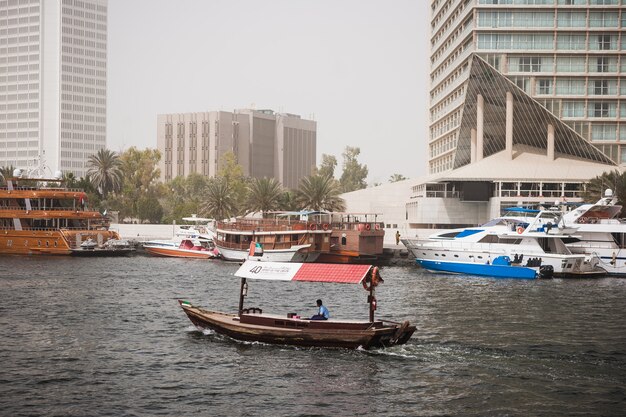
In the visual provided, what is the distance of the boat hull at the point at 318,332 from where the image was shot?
3619cm

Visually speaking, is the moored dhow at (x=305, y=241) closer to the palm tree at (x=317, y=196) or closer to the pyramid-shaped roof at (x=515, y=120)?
the palm tree at (x=317, y=196)

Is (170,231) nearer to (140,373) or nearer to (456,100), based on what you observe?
(456,100)

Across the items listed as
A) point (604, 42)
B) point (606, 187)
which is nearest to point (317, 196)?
point (606, 187)

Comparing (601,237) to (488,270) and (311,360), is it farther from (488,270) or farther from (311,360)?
(311,360)

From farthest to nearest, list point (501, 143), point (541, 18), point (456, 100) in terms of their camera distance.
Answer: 1. point (456, 100)
2. point (501, 143)
3. point (541, 18)

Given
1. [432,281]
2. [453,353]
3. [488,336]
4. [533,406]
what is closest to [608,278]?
[432,281]

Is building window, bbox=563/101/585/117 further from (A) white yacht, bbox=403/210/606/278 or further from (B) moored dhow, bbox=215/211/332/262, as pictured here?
(B) moored dhow, bbox=215/211/332/262

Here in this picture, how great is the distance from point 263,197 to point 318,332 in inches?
3163

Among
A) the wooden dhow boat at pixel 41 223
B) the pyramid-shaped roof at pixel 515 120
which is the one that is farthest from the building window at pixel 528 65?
the wooden dhow boat at pixel 41 223

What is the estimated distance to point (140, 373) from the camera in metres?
33.7

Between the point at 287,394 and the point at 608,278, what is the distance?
53428mm

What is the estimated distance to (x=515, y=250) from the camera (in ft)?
244

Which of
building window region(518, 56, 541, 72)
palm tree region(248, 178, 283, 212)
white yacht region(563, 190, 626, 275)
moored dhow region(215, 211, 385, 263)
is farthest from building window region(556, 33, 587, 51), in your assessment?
moored dhow region(215, 211, 385, 263)

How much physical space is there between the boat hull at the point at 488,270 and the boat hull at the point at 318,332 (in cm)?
3734
